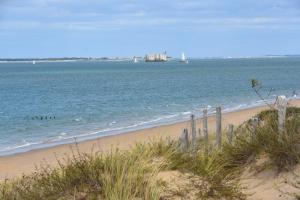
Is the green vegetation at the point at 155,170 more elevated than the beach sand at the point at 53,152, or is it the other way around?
the green vegetation at the point at 155,170

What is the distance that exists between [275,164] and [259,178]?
299mm

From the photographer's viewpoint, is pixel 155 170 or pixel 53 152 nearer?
pixel 155 170

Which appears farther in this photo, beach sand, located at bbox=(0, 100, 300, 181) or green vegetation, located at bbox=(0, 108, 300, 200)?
beach sand, located at bbox=(0, 100, 300, 181)

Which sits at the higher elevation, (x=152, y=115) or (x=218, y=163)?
(x=218, y=163)

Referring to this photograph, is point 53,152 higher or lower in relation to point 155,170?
lower

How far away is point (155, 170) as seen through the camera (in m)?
6.67

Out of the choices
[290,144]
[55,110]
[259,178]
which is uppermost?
[290,144]

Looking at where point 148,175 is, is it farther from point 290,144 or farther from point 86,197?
point 290,144

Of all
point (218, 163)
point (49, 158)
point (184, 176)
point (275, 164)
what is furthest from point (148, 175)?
point (49, 158)

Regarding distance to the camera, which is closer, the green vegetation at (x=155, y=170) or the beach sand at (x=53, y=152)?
the green vegetation at (x=155, y=170)

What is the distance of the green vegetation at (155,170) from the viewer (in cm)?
614

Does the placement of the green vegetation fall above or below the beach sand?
above

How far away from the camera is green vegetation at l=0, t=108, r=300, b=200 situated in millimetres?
6137

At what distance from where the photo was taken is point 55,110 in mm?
38031
